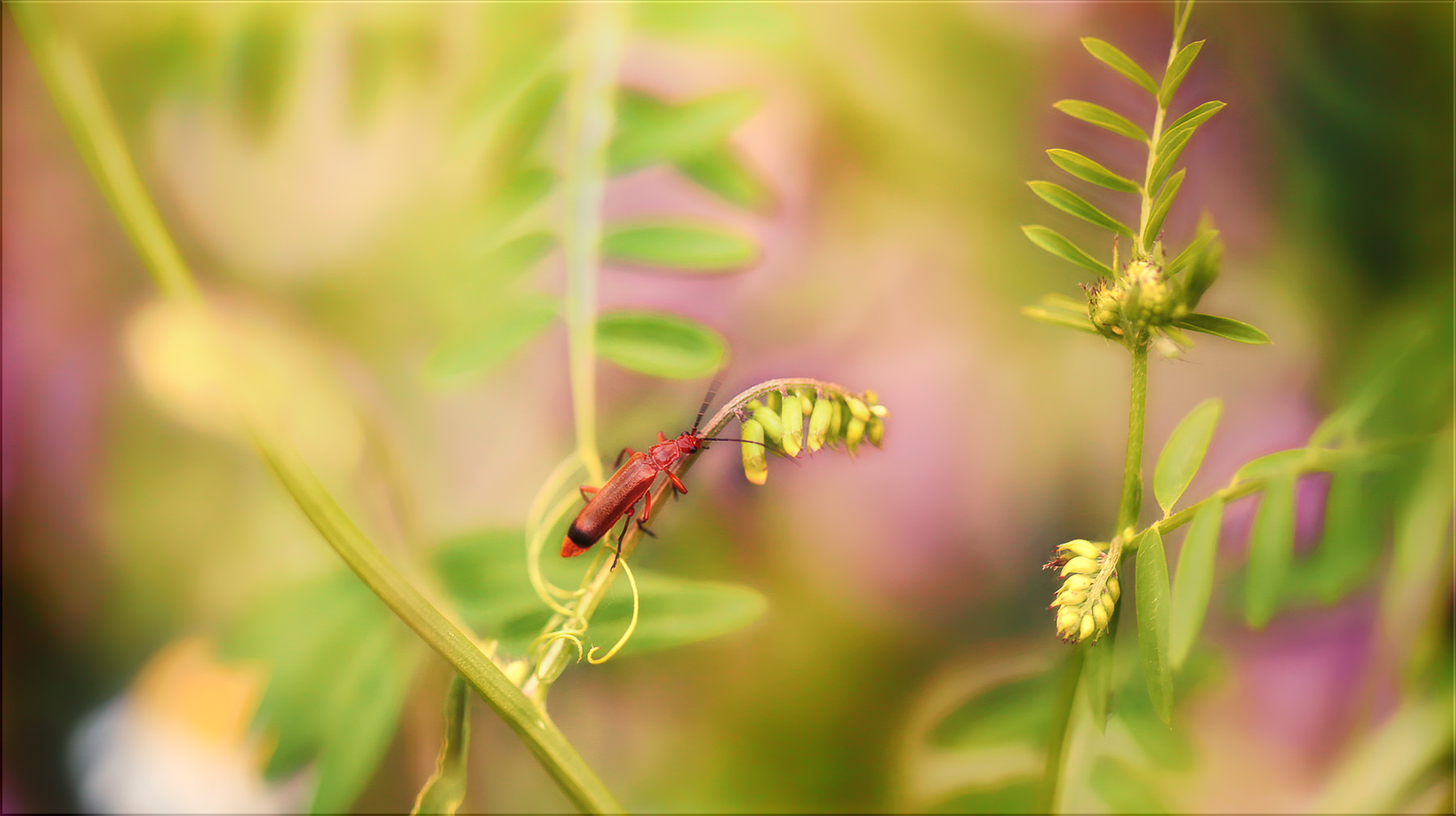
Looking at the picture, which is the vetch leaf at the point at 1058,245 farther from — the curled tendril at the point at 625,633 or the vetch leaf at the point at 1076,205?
the curled tendril at the point at 625,633

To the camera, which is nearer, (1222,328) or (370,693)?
(1222,328)

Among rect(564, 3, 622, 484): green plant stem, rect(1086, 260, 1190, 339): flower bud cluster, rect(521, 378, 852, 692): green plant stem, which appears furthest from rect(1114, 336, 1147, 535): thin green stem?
rect(564, 3, 622, 484): green plant stem

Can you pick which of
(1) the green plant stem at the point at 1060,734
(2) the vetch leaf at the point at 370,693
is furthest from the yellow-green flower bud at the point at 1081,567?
(2) the vetch leaf at the point at 370,693

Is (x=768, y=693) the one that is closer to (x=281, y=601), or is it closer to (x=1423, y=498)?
(x=281, y=601)

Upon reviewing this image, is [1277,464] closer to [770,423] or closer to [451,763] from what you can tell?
[770,423]

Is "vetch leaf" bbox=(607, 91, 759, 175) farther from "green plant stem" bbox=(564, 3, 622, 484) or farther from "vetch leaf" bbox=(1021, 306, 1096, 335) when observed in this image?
"vetch leaf" bbox=(1021, 306, 1096, 335)

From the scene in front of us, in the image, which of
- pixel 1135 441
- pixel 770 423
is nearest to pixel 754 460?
pixel 770 423
